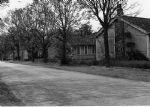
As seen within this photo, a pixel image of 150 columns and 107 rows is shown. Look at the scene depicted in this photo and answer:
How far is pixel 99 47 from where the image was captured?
40.4m

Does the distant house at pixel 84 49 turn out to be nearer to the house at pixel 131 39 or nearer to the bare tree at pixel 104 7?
the house at pixel 131 39

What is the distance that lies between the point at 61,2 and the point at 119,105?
97.2 feet

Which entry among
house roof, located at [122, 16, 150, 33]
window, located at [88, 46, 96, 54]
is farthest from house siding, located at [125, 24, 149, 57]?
window, located at [88, 46, 96, 54]

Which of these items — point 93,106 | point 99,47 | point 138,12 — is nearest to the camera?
point 93,106

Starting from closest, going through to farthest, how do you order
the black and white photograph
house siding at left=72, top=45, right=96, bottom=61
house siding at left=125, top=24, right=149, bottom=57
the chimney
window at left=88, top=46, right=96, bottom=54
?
the black and white photograph
the chimney
house siding at left=125, top=24, right=149, bottom=57
house siding at left=72, top=45, right=96, bottom=61
window at left=88, top=46, right=96, bottom=54

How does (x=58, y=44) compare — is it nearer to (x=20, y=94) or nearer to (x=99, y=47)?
(x=99, y=47)

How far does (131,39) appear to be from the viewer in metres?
34.5

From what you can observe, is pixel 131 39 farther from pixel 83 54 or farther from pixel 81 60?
pixel 83 54

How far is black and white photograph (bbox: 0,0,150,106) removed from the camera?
1000 centimetres

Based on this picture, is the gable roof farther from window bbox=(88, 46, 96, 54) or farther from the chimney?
window bbox=(88, 46, 96, 54)

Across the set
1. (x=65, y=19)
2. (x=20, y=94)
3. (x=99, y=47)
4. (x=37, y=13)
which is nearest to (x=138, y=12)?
(x=65, y=19)

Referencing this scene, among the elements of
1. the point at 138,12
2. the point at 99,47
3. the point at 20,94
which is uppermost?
the point at 138,12

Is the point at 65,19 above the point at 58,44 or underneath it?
above

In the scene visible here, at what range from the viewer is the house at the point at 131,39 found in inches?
1257
